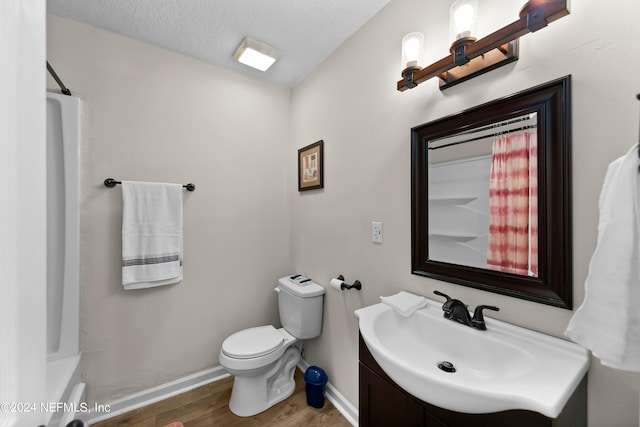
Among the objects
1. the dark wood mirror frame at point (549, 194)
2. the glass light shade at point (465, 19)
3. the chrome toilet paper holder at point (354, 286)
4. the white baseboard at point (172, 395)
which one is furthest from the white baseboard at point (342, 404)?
the glass light shade at point (465, 19)

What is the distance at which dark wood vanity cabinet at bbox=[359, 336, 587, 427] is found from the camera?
64cm

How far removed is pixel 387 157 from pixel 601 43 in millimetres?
816

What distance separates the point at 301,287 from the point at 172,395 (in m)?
1.13

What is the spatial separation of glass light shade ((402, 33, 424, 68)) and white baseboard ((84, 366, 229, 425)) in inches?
91.4

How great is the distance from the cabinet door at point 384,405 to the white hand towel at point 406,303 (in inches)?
10.4

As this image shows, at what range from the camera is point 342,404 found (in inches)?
64.9

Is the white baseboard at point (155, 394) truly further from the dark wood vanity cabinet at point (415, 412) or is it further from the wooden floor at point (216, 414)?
the dark wood vanity cabinet at point (415, 412)

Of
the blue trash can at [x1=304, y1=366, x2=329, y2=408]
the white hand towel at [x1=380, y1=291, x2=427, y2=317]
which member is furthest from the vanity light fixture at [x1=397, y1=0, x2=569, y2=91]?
the blue trash can at [x1=304, y1=366, x2=329, y2=408]

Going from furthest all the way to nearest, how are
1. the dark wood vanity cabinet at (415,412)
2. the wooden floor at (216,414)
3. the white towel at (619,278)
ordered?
the wooden floor at (216,414) → the dark wood vanity cabinet at (415,412) → the white towel at (619,278)

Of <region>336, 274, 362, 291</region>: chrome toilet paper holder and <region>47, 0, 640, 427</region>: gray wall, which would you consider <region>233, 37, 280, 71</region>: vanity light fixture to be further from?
<region>336, 274, 362, 291</region>: chrome toilet paper holder

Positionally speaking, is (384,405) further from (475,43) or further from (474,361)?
(475,43)

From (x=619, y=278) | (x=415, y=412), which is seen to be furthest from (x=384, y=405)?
(x=619, y=278)

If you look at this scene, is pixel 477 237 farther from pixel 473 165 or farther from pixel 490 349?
pixel 490 349

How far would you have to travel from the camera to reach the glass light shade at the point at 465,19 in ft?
3.09
